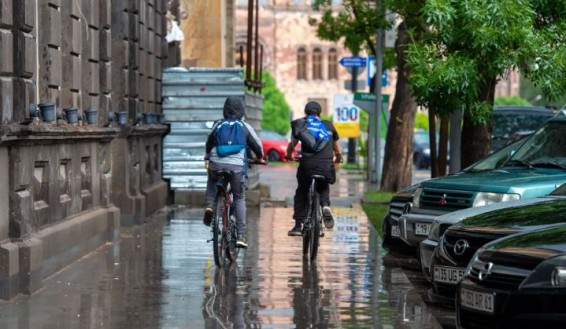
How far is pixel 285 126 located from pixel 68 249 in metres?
78.0

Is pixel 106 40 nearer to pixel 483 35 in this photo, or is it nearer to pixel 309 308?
pixel 483 35

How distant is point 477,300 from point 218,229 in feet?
20.3

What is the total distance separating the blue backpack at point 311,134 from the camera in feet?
53.4

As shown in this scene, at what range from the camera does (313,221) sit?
1598 cm

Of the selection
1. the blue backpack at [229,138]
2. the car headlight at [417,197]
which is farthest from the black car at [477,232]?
the blue backpack at [229,138]

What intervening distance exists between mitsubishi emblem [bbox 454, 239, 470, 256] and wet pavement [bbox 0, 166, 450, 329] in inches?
32.5

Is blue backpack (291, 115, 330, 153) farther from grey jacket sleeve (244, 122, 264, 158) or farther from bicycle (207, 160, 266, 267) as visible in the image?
bicycle (207, 160, 266, 267)

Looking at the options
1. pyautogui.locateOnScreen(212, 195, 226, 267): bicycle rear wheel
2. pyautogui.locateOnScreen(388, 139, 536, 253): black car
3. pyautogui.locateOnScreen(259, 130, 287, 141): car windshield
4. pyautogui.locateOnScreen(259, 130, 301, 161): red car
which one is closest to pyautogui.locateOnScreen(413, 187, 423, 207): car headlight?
pyautogui.locateOnScreen(388, 139, 536, 253): black car

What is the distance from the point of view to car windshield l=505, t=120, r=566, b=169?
14.7 m

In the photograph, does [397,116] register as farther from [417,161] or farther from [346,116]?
[417,161]

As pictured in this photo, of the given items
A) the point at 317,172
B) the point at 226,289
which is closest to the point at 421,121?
the point at 317,172

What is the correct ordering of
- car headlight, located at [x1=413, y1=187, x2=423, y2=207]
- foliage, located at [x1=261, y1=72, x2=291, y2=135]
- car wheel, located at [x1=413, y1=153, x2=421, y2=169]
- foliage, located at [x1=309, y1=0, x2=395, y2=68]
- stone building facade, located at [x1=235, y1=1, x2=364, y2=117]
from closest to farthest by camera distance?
car headlight, located at [x1=413, y1=187, x2=423, y2=207] < foliage, located at [x1=309, y1=0, x2=395, y2=68] < car wheel, located at [x1=413, y1=153, x2=421, y2=169] < foliage, located at [x1=261, y1=72, x2=291, y2=135] < stone building facade, located at [x1=235, y1=1, x2=364, y2=117]

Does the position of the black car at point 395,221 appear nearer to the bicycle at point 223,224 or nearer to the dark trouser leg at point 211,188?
the bicycle at point 223,224

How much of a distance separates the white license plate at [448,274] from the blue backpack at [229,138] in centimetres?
429
